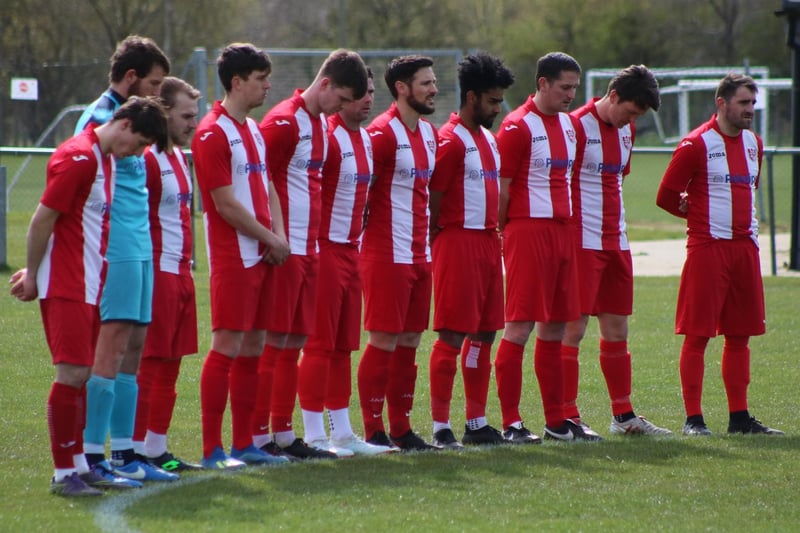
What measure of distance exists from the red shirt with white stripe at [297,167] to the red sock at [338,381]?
2.42 ft

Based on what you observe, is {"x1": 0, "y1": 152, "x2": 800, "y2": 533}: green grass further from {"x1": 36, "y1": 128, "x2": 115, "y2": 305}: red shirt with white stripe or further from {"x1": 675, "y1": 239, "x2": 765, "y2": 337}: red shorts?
{"x1": 36, "y1": 128, "x2": 115, "y2": 305}: red shirt with white stripe

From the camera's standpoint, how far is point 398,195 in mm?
7414

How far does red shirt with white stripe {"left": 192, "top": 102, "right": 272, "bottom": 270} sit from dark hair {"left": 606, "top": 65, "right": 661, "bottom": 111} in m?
2.46

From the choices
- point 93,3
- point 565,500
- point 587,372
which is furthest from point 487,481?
point 93,3

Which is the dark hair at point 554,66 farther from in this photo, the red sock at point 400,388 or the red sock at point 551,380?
the red sock at point 400,388

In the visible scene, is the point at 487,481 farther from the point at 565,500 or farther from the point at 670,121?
the point at 670,121

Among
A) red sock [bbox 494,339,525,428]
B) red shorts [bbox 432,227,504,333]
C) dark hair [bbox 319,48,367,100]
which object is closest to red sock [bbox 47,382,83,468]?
dark hair [bbox 319,48,367,100]

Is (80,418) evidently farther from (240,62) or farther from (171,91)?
(240,62)

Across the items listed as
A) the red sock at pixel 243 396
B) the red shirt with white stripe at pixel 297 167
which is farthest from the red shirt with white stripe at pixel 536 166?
the red sock at pixel 243 396

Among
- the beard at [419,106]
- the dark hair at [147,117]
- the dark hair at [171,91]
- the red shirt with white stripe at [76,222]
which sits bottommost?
the red shirt with white stripe at [76,222]

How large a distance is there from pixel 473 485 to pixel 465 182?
195cm

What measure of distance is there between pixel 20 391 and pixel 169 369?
104 inches

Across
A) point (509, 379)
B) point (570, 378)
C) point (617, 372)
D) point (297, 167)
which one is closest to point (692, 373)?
point (617, 372)

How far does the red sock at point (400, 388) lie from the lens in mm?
7559
